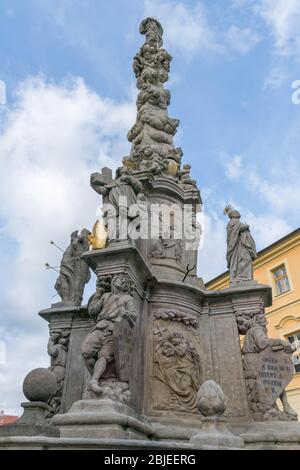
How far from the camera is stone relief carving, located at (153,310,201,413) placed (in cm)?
618

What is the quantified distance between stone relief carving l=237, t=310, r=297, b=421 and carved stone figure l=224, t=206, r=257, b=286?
3.84 feet

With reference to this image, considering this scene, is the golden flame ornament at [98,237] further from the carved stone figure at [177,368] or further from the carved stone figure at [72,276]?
the carved stone figure at [177,368]

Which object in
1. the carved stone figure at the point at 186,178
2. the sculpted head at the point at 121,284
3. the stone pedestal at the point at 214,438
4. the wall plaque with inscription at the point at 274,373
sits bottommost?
the stone pedestal at the point at 214,438

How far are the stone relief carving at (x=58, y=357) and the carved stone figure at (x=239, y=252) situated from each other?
3506mm

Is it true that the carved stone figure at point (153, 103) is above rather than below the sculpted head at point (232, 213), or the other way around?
above

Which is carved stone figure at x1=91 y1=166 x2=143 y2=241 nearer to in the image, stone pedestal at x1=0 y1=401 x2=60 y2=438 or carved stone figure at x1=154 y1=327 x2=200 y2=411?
carved stone figure at x1=154 y1=327 x2=200 y2=411

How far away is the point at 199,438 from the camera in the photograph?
14.2 feet

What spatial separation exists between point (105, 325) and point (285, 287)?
1910 centimetres

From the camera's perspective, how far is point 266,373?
6.51 meters

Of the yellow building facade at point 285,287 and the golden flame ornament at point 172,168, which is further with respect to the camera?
the yellow building facade at point 285,287

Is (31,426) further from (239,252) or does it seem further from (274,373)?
(239,252)

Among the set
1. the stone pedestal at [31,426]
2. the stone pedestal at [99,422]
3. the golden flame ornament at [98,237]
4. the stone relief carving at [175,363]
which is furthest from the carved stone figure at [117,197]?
the stone pedestal at [31,426]

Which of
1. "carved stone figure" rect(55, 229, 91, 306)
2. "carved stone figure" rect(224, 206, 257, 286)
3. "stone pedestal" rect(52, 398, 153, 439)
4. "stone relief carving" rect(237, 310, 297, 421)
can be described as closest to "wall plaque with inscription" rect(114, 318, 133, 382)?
"stone pedestal" rect(52, 398, 153, 439)

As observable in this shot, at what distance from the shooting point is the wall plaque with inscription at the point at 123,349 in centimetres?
534
